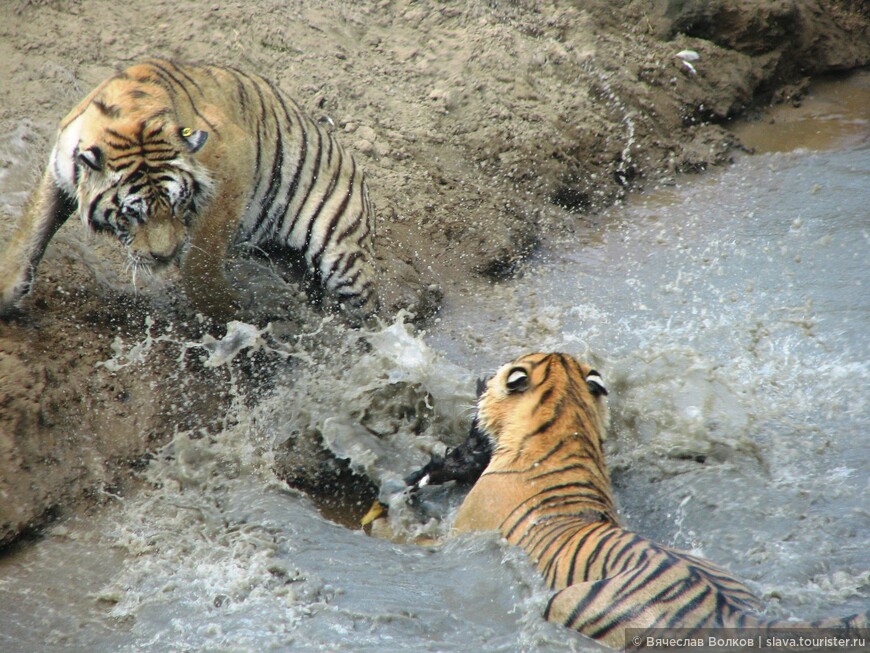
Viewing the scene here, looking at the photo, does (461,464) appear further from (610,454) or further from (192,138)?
(192,138)

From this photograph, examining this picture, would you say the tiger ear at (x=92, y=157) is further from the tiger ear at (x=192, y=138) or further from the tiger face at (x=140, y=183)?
the tiger ear at (x=192, y=138)

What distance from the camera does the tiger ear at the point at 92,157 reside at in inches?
133

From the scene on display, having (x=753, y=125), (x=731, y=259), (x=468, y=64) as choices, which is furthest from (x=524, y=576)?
(x=753, y=125)

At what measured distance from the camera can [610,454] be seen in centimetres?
376

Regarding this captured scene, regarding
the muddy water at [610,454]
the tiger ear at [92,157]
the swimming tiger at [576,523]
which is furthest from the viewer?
the tiger ear at [92,157]

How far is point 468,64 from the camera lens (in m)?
6.12

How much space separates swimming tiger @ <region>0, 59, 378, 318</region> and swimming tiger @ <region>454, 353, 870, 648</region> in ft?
4.30

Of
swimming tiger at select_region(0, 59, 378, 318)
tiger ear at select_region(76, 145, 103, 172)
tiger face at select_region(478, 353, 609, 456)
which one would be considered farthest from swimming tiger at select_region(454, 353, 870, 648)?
tiger ear at select_region(76, 145, 103, 172)

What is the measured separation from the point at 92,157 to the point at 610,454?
248 centimetres

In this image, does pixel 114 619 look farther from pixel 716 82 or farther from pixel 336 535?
pixel 716 82

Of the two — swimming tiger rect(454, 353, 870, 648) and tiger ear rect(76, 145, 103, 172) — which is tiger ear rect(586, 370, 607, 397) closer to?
swimming tiger rect(454, 353, 870, 648)

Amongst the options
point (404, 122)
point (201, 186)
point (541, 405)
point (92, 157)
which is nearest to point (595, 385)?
point (541, 405)

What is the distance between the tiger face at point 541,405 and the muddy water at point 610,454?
41cm

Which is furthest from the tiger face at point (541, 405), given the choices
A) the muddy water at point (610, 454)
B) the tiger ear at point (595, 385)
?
the muddy water at point (610, 454)
